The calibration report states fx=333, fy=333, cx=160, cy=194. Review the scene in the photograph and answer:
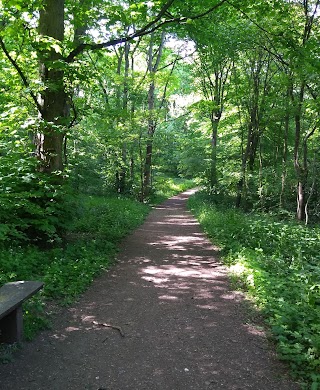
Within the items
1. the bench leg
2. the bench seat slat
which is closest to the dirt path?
the bench leg

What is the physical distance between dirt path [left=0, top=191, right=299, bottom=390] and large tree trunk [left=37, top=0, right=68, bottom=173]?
320 centimetres

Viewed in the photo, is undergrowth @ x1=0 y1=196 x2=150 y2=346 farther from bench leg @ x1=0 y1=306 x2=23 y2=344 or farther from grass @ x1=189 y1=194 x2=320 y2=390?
grass @ x1=189 y1=194 x2=320 y2=390

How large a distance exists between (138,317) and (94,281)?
5.51 feet

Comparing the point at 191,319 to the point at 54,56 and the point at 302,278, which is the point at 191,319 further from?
the point at 54,56

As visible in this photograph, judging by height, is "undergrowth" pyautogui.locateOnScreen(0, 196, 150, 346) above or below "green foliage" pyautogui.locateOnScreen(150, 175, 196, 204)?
below

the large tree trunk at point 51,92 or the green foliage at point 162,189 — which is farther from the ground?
the large tree trunk at point 51,92

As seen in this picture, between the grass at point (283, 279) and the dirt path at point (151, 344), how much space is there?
0.26 metres

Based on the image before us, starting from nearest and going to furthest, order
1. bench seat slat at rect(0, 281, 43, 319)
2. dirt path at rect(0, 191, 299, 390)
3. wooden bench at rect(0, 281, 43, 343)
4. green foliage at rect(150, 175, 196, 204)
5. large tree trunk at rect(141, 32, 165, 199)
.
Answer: dirt path at rect(0, 191, 299, 390) → bench seat slat at rect(0, 281, 43, 319) → wooden bench at rect(0, 281, 43, 343) → large tree trunk at rect(141, 32, 165, 199) → green foliage at rect(150, 175, 196, 204)

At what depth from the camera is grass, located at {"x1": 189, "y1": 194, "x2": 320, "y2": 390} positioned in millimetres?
3574

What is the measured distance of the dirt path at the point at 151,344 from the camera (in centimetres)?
Result: 332

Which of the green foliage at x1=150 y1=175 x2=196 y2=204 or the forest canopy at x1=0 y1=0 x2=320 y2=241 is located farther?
the green foliage at x1=150 y1=175 x2=196 y2=204

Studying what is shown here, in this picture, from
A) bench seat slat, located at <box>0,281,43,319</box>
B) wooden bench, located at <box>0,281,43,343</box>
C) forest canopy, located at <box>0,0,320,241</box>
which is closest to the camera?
bench seat slat, located at <box>0,281,43,319</box>

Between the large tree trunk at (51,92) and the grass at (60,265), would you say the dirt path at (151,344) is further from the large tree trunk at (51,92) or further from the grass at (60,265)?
the large tree trunk at (51,92)

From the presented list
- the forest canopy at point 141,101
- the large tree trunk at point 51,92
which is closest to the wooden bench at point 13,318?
the forest canopy at point 141,101
